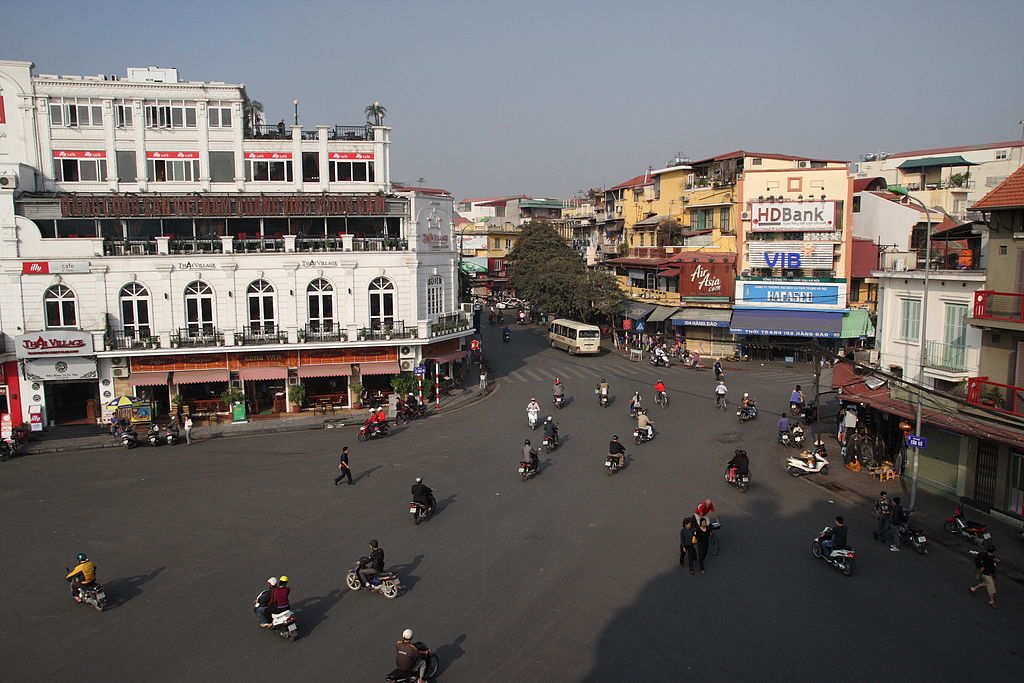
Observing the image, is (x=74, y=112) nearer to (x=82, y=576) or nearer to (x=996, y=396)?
(x=82, y=576)

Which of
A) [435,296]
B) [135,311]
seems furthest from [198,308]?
[435,296]

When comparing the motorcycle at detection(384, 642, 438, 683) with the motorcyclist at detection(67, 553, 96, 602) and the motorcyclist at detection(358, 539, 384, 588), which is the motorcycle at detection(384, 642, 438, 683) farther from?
the motorcyclist at detection(67, 553, 96, 602)

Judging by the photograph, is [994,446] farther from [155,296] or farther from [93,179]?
[93,179]

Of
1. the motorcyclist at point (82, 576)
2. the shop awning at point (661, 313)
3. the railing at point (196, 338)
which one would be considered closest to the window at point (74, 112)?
the railing at point (196, 338)

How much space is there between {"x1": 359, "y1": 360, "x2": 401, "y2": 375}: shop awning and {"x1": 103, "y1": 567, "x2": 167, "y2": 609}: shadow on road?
18028mm

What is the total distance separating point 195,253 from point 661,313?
105ft

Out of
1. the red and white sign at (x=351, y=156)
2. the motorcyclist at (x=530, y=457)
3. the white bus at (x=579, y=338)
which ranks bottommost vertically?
the motorcyclist at (x=530, y=457)

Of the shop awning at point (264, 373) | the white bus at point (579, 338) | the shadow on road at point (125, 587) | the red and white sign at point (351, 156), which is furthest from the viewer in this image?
the white bus at point (579, 338)

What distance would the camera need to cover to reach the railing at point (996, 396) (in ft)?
63.8

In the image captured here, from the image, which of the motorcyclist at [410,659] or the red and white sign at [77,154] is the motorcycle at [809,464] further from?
the red and white sign at [77,154]

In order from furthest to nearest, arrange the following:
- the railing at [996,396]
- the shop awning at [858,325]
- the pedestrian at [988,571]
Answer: the shop awning at [858,325] → the railing at [996,396] → the pedestrian at [988,571]

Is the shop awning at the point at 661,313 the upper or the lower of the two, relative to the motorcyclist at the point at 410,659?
upper

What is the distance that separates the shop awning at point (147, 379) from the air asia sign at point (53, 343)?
2141 millimetres

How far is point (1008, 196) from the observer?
794 inches
